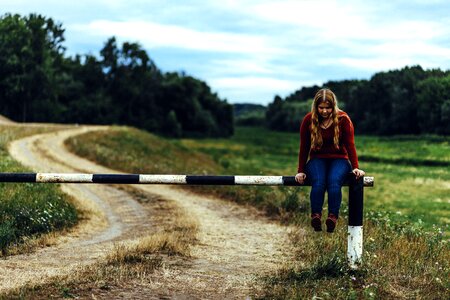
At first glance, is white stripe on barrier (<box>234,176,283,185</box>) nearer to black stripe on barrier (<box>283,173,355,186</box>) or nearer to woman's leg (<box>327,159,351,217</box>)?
black stripe on barrier (<box>283,173,355,186</box>)

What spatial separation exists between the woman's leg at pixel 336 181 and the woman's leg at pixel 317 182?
78 mm

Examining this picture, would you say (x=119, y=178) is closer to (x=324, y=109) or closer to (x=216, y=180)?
(x=216, y=180)

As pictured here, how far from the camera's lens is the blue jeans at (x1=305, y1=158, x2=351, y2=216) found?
693 centimetres

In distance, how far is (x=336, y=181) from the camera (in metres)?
6.93

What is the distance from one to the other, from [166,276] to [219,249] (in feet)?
8.42

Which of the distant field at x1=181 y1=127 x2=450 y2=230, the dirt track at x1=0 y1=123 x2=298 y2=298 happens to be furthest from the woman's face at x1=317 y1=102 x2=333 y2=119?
the distant field at x1=181 y1=127 x2=450 y2=230

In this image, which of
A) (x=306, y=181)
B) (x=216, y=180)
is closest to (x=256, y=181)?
(x=216, y=180)

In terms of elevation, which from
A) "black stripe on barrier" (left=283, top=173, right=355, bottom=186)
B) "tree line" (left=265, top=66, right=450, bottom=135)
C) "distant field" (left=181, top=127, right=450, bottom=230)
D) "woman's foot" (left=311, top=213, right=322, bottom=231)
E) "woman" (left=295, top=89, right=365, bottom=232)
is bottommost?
"distant field" (left=181, top=127, right=450, bottom=230)

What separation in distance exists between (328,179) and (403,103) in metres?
33.9

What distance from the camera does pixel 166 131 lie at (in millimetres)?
103125

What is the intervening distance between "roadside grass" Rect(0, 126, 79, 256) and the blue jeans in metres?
4.72

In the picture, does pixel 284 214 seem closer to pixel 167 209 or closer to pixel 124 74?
pixel 167 209

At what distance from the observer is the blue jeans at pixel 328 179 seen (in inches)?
273

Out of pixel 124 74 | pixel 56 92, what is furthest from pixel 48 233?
pixel 124 74
